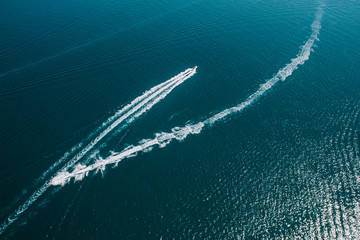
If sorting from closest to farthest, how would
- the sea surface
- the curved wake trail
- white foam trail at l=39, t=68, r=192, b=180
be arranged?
the curved wake trail, the sea surface, white foam trail at l=39, t=68, r=192, b=180

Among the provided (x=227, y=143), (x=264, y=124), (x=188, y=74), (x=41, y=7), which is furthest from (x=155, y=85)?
(x=41, y=7)

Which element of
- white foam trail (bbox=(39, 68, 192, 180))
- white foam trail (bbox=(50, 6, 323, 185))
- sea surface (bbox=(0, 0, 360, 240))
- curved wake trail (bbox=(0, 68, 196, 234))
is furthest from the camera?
white foam trail (bbox=(39, 68, 192, 180))

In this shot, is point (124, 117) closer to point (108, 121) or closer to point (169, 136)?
point (108, 121)

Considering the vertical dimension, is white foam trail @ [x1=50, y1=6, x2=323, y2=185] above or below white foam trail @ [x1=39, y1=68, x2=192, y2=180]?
below

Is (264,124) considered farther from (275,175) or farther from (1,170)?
(1,170)

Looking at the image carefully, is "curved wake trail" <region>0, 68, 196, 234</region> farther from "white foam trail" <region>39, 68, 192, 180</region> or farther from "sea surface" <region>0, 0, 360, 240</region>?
"sea surface" <region>0, 0, 360, 240</region>

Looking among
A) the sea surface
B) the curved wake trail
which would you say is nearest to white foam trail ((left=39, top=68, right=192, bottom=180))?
the curved wake trail

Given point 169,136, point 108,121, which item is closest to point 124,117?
point 108,121

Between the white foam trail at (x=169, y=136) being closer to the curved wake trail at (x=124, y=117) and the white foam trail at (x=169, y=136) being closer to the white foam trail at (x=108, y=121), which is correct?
the curved wake trail at (x=124, y=117)
